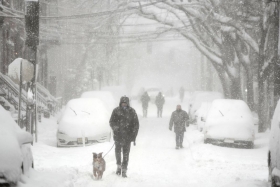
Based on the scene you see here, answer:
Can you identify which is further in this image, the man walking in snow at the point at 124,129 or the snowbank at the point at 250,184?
the man walking in snow at the point at 124,129

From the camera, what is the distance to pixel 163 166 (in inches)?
528

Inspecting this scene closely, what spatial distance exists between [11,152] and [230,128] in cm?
1210

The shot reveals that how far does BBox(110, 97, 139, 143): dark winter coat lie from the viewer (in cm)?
1130

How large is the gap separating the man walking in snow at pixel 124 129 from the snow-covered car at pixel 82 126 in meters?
4.90

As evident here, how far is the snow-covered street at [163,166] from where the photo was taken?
34.7 feet

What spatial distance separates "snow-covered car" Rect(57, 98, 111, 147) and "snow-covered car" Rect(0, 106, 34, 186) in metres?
9.38

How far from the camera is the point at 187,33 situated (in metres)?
27.7

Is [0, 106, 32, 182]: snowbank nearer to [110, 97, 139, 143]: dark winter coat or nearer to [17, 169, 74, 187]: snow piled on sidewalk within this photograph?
[17, 169, 74, 187]: snow piled on sidewalk

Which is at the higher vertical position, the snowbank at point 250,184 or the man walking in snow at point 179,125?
the man walking in snow at point 179,125

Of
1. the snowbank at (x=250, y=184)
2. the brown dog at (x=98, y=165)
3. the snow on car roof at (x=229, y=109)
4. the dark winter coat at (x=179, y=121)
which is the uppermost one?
the snow on car roof at (x=229, y=109)

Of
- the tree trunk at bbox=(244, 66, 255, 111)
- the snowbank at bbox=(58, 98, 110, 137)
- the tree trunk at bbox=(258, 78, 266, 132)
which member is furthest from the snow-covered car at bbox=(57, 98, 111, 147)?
the tree trunk at bbox=(244, 66, 255, 111)

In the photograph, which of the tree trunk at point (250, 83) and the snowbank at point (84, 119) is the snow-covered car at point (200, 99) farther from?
the snowbank at point (84, 119)

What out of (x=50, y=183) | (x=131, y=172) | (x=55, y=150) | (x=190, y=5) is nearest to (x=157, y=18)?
(x=190, y=5)

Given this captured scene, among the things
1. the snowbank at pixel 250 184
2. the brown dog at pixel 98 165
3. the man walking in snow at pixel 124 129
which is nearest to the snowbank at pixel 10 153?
the brown dog at pixel 98 165
